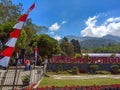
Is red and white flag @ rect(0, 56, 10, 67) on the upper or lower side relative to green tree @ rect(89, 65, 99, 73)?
lower

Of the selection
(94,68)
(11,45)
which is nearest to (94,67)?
(94,68)

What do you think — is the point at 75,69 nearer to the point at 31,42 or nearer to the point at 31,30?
the point at 31,42

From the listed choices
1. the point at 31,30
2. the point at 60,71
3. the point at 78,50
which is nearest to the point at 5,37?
the point at 60,71

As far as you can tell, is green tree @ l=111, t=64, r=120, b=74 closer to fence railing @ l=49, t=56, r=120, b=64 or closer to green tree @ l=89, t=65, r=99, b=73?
fence railing @ l=49, t=56, r=120, b=64

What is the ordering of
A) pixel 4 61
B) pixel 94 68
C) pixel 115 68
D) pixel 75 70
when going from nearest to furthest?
pixel 4 61 → pixel 75 70 → pixel 115 68 → pixel 94 68

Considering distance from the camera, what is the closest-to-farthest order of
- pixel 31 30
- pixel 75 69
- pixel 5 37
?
pixel 5 37, pixel 75 69, pixel 31 30

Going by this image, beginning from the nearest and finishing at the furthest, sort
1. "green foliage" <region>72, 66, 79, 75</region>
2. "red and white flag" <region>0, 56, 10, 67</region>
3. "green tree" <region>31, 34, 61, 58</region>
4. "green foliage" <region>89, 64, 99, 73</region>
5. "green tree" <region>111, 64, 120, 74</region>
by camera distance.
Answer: "red and white flag" <region>0, 56, 10, 67</region>
"green foliage" <region>72, 66, 79, 75</region>
"green tree" <region>111, 64, 120, 74</region>
"green foliage" <region>89, 64, 99, 73</region>
"green tree" <region>31, 34, 61, 58</region>

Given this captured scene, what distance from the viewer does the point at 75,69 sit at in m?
44.8

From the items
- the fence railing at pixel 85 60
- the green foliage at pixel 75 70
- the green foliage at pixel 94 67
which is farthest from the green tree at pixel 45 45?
the green foliage at pixel 94 67

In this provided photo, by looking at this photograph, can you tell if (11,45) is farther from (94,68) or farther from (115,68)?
(115,68)

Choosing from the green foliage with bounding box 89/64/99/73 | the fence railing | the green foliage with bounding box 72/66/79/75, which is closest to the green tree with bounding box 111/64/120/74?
A: the fence railing

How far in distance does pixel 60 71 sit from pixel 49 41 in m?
8.04

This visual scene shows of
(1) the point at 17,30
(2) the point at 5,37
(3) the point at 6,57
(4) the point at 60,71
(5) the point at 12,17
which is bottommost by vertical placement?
(3) the point at 6,57

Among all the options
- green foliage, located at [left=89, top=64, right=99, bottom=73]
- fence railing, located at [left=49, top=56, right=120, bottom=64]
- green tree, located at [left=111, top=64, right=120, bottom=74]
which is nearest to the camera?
green tree, located at [left=111, top=64, right=120, bottom=74]
